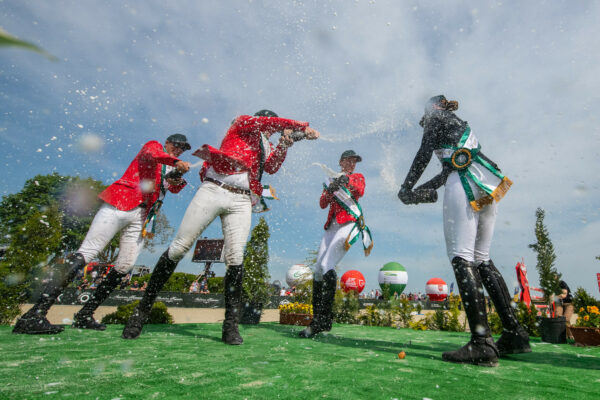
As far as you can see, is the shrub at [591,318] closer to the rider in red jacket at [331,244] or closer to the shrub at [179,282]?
the rider in red jacket at [331,244]

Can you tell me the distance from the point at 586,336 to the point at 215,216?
519cm

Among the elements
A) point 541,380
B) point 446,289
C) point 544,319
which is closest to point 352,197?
point 541,380

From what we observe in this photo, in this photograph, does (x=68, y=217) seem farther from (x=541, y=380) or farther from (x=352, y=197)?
(x=541, y=380)

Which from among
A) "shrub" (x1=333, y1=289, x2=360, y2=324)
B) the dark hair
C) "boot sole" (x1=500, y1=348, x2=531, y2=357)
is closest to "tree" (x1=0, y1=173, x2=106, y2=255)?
"shrub" (x1=333, y1=289, x2=360, y2=324)

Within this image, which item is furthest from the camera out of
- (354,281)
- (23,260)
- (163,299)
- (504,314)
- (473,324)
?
(354,281)

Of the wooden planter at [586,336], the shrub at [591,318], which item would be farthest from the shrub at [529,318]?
the wooden planter at [586,336]

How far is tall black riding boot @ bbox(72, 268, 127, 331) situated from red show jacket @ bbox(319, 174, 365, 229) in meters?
2.82

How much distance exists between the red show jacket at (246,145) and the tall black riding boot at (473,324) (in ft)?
6.97

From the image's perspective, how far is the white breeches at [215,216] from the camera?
335cm

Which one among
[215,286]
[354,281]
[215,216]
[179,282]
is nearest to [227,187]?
[215,216]

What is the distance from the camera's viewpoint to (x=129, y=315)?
5168 millimetres

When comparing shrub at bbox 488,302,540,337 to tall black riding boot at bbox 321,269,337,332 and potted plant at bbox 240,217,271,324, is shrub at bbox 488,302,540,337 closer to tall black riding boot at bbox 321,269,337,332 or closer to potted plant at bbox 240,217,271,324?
tall black riding boot at bbox 321,269,337,332

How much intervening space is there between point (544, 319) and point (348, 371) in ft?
15.8

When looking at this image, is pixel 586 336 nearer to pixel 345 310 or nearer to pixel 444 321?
pixel 444 321
